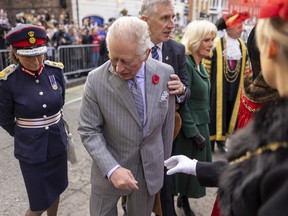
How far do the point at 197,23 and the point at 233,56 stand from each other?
4.33 feet

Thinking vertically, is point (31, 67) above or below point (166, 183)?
above

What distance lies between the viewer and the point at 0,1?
56.9 ft

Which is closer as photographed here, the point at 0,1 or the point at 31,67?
the point at 31,67

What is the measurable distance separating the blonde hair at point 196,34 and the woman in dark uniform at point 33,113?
1199 mm

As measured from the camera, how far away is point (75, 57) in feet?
28.6

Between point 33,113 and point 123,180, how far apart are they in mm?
989

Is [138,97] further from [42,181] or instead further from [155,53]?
[42,181]

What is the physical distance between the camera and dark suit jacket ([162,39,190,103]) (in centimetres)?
240

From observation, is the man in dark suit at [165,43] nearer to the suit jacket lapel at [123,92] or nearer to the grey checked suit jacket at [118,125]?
the grey checked suit jacket at [118,125]

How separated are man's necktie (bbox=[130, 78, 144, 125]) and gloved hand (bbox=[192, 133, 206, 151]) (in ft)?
3.10

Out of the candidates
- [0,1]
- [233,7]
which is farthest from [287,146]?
[0,1]

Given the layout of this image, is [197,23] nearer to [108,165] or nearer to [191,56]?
[191,56]

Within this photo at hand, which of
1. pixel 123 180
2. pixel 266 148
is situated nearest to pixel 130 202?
pixel 123 180

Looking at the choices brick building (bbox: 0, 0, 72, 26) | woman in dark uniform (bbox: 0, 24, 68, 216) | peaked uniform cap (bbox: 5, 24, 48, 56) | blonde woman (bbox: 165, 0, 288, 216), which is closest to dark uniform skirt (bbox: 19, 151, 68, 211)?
woman in dark uniform (bbox: 0, 24, 68, 216)
